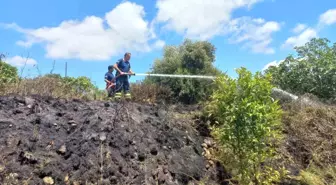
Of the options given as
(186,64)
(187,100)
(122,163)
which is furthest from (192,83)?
(122,163)

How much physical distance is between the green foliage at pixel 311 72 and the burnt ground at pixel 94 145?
5.45 metres

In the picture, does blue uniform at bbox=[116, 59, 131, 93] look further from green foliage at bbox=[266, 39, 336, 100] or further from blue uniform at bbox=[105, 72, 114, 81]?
green foliage at bbox=[266, 39, 336, 100]

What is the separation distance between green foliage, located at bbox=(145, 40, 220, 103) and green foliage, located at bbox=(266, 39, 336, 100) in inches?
109

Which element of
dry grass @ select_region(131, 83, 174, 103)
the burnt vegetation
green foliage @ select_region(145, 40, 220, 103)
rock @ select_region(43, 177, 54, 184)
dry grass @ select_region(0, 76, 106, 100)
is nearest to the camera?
rock @ select_region(43, 177, 54, 184)

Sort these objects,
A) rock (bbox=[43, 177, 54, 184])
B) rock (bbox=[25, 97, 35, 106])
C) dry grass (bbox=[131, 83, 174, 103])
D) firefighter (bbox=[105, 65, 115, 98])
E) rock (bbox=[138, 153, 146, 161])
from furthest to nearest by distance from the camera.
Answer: firefighter (bbox=[105, 65, 115, 98])
dry grass (bbox=[131, 83, 174, 103])
rock (bbox=[25, 97, 35, 106])
rock (bbox=[138, 153, 146, 161])
rock (bbox=[43, 177, 54, 184])

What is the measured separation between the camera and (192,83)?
13.4 meters

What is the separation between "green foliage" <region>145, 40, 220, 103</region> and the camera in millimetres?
13242

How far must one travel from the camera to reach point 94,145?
16.1 ft

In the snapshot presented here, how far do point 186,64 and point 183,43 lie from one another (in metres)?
1.20

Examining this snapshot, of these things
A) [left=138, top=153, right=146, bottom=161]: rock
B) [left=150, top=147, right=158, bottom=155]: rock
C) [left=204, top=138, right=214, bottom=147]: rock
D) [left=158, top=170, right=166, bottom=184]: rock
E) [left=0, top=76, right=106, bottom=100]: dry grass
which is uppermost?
[left=0, top=76, right=106, bottom=100]: dry grass

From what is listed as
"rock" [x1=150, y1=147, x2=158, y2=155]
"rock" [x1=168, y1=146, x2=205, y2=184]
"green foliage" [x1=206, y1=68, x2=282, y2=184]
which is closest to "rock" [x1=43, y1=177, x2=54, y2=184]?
"rock" [x1=150, y1=147, x2=158, y2=155]

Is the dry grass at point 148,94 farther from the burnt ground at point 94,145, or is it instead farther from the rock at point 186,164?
the rock at point 186,164

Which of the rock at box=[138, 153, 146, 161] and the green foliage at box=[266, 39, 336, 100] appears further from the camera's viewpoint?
the green foliage at box=[266, 39, 336, 100]

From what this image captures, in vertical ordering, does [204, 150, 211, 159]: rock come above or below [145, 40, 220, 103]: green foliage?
below
